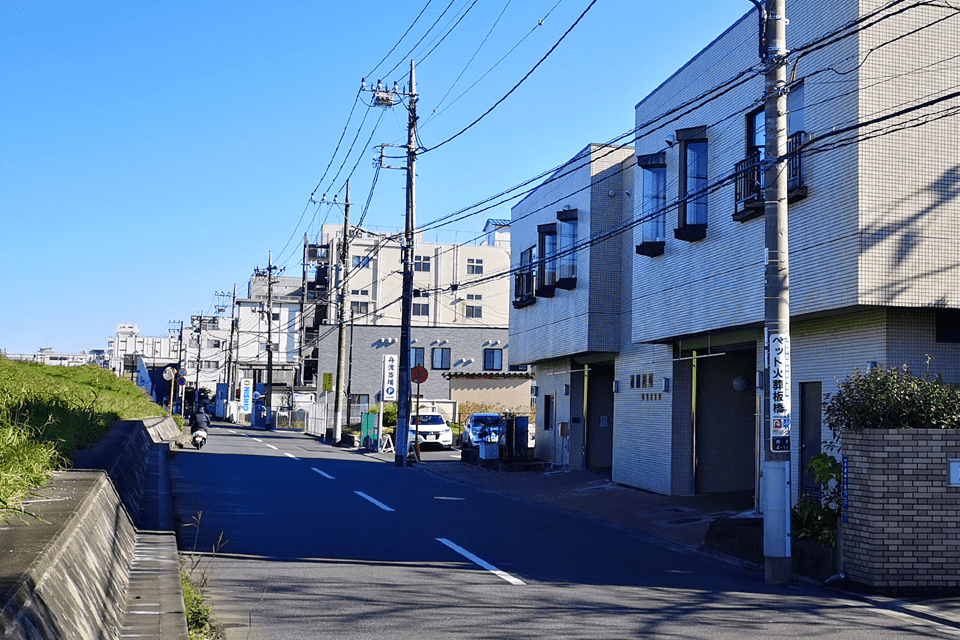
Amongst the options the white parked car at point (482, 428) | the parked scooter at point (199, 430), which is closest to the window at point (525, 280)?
the white parked car at point (482, 428)

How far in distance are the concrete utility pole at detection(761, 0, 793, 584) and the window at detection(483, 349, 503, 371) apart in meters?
59.4

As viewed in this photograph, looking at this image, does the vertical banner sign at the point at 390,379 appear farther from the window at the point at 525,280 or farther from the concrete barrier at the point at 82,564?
the concrete barrier at the point at 82,564

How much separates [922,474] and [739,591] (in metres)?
2.52

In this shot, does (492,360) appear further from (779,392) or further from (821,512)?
(779,392)

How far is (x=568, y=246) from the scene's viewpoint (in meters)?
26.0

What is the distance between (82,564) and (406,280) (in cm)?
2541

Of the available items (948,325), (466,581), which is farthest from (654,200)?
(466,581)

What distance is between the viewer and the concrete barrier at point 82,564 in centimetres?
433

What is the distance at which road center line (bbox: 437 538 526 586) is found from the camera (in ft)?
32.1

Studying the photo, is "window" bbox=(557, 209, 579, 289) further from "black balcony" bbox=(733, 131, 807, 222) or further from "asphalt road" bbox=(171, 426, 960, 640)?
"asphalt road" bbox=(171, 426, 960, 640)

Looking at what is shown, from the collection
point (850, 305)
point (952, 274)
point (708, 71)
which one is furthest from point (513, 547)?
point (708, 71)

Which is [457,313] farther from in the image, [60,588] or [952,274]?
[60,588]

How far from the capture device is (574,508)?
60.8 feet

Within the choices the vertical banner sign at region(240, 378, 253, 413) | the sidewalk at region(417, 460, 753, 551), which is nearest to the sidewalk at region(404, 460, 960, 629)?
the sidewalk at region(417, 460, 753, 551)
